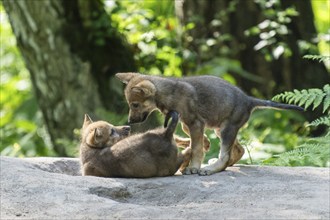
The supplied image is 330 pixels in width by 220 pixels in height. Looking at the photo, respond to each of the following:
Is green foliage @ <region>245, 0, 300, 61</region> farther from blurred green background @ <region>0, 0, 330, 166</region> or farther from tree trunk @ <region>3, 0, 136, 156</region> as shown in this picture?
tree trunk @ <region>3, 0, 136, 156</region>

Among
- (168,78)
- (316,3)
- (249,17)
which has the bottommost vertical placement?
(316,3)

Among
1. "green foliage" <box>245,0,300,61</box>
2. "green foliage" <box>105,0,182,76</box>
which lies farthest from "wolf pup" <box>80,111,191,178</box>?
"green foliage" <box>245,0,300,61</box>

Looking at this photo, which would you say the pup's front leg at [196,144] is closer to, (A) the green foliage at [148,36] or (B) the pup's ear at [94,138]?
(B) the pup's ear at [94,138]

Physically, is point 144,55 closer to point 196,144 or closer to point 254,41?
point 254,41

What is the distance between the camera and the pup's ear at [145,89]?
760 cm

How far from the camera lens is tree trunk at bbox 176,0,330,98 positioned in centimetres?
1378

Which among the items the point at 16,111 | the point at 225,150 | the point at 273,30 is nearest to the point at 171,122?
the point at 225,150

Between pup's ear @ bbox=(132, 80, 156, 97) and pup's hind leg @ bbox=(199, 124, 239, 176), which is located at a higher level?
pup's ear @ bbox=(132, 80, 156, 97)

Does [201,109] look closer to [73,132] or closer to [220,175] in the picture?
[220,175]

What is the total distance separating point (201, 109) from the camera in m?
7.70

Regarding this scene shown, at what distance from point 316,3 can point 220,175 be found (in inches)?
584

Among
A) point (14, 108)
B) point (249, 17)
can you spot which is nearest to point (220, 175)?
point (249, 17)

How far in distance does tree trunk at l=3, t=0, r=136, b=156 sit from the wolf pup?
4.44 metres

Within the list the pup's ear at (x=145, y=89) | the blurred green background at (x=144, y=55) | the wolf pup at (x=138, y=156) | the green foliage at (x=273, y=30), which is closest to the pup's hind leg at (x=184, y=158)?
the wolf pup at (x=138, y=156)
